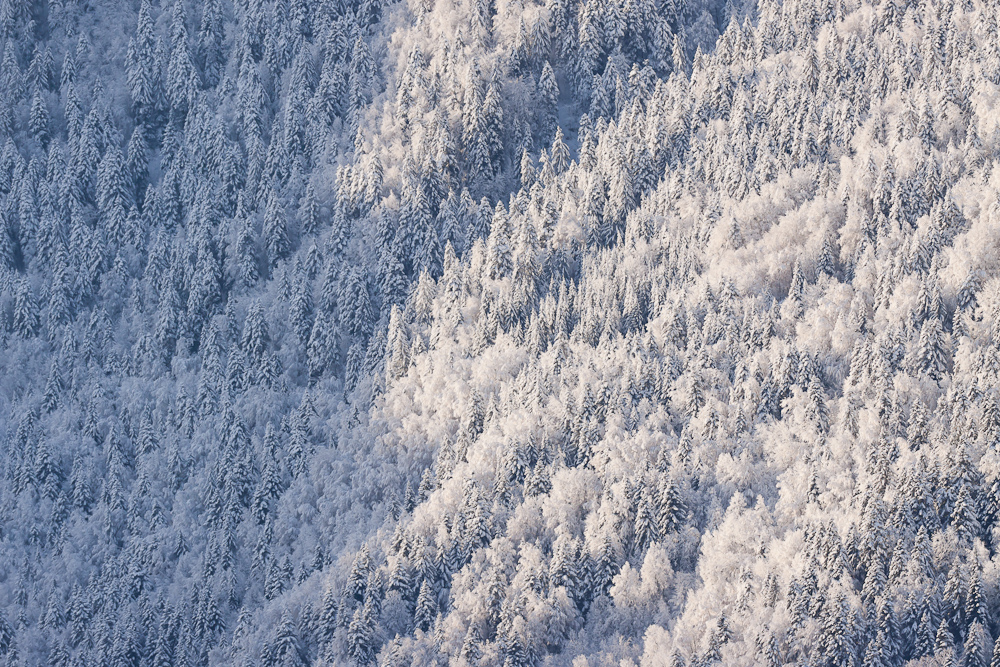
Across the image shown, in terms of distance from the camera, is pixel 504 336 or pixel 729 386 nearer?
pixel 729 386

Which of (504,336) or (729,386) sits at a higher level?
(504,336)

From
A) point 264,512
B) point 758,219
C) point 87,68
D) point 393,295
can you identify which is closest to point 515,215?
point 393,295

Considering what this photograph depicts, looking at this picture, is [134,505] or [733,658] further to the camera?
[134,505]

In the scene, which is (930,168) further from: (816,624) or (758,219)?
(816,624)

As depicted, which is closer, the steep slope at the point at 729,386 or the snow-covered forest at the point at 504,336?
the steep slope at the point at 729,386

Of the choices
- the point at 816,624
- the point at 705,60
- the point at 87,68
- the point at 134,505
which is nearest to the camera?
the point at 816,624

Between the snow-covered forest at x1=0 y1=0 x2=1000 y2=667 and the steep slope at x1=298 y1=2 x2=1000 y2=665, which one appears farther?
the snow-covered forest at x1=0 y1=0 x2=1000 y2=667

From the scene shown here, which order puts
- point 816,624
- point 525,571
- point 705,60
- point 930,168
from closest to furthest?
point 816,624 < point 525,571 < point 930,168 < point 705,60

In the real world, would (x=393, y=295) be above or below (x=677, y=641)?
above
